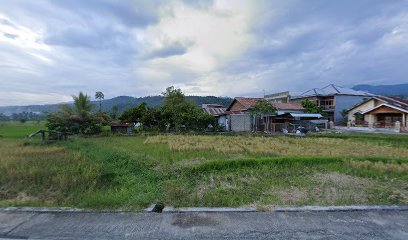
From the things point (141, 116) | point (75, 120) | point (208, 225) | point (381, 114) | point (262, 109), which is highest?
point (262, 109)

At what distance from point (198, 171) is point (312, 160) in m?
4.48

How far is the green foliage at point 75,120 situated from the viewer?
19516 millimetres

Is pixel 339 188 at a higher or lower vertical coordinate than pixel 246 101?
lower

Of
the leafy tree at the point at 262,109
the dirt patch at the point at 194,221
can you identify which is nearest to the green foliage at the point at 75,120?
the leafy tree at the point at 262,109

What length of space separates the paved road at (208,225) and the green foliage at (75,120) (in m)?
17.9

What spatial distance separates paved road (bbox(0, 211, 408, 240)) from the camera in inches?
133

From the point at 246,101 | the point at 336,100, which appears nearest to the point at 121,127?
the point at 246,101

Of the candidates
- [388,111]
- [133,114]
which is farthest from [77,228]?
[388,111]

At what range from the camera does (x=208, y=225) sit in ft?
12.0

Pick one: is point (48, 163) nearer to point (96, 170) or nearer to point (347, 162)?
point (96, 170)

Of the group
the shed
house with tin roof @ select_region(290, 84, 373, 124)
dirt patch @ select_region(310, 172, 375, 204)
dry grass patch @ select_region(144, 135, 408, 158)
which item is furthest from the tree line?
house with tin roof @ select_region(290, 84, 373, 124)

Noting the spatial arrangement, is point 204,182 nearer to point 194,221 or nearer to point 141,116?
point 194,221

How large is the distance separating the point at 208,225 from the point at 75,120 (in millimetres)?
20411

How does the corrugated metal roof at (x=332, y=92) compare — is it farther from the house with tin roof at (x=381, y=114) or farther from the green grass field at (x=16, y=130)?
the green grass field at (x=16, y=130)
